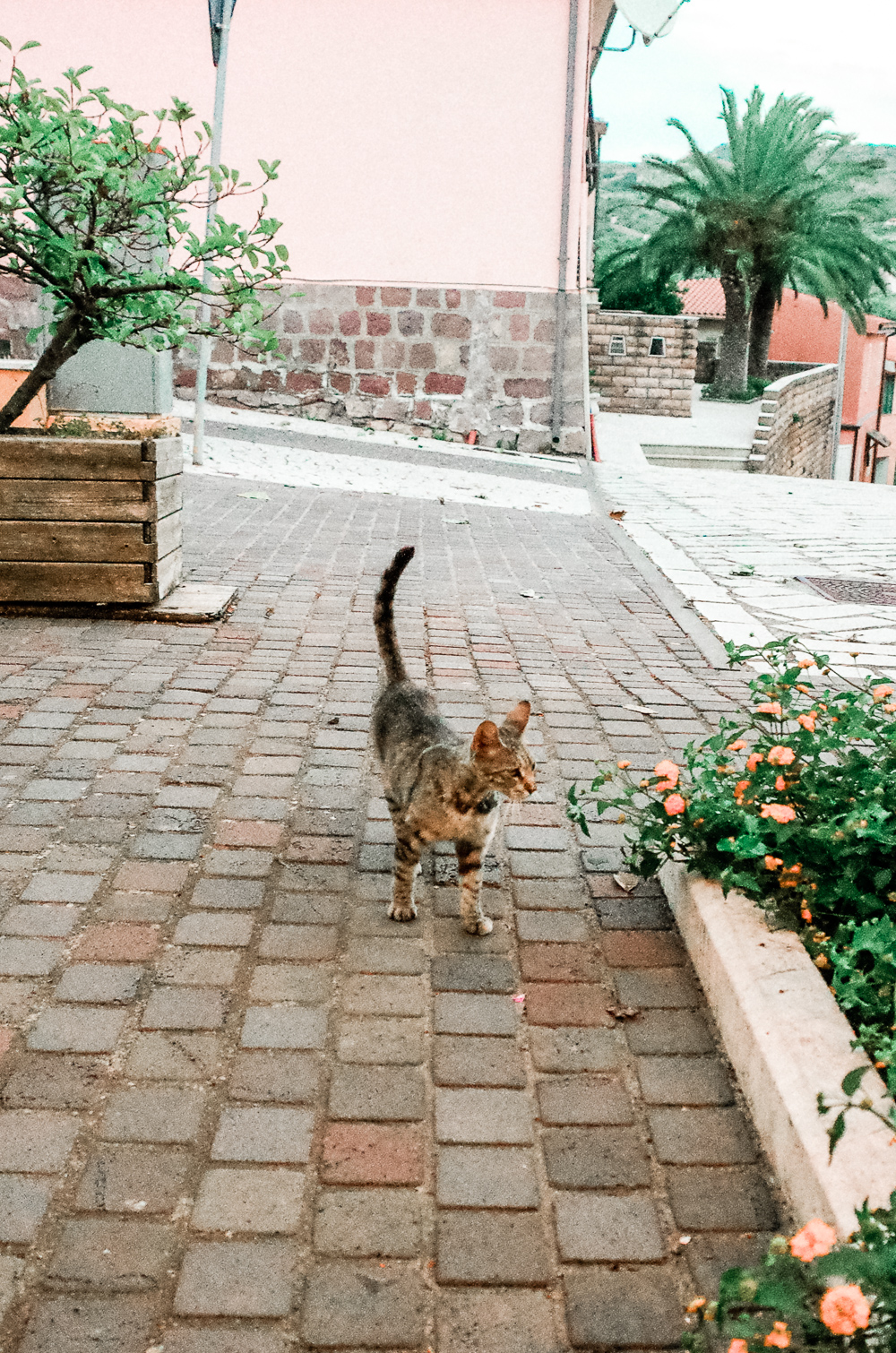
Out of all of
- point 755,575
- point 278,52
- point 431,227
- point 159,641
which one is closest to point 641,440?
point 431,227

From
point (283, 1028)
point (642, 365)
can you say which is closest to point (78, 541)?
point (283, 1028)

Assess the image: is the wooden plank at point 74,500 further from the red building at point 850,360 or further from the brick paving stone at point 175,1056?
the red building at point 850,360

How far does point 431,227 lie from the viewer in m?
12.4

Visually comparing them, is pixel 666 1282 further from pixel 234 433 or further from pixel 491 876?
pixel 234 433

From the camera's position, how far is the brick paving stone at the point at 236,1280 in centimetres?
170

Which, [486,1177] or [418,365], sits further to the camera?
[418,365]

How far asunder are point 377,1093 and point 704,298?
41.9 metres

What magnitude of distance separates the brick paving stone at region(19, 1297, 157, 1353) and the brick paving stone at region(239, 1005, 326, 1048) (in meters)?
0.65

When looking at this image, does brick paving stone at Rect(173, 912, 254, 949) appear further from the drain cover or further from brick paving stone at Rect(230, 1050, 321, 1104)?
the drain cover

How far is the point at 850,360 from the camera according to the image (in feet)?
108

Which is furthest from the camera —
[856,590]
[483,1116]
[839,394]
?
[839,394]

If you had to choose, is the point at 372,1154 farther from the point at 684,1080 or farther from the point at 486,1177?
the point at 684,1080

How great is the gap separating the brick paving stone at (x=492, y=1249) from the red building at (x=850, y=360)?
106 ft

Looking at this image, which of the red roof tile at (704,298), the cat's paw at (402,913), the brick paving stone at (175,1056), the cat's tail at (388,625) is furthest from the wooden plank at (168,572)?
the red roof tile at (704,298)
